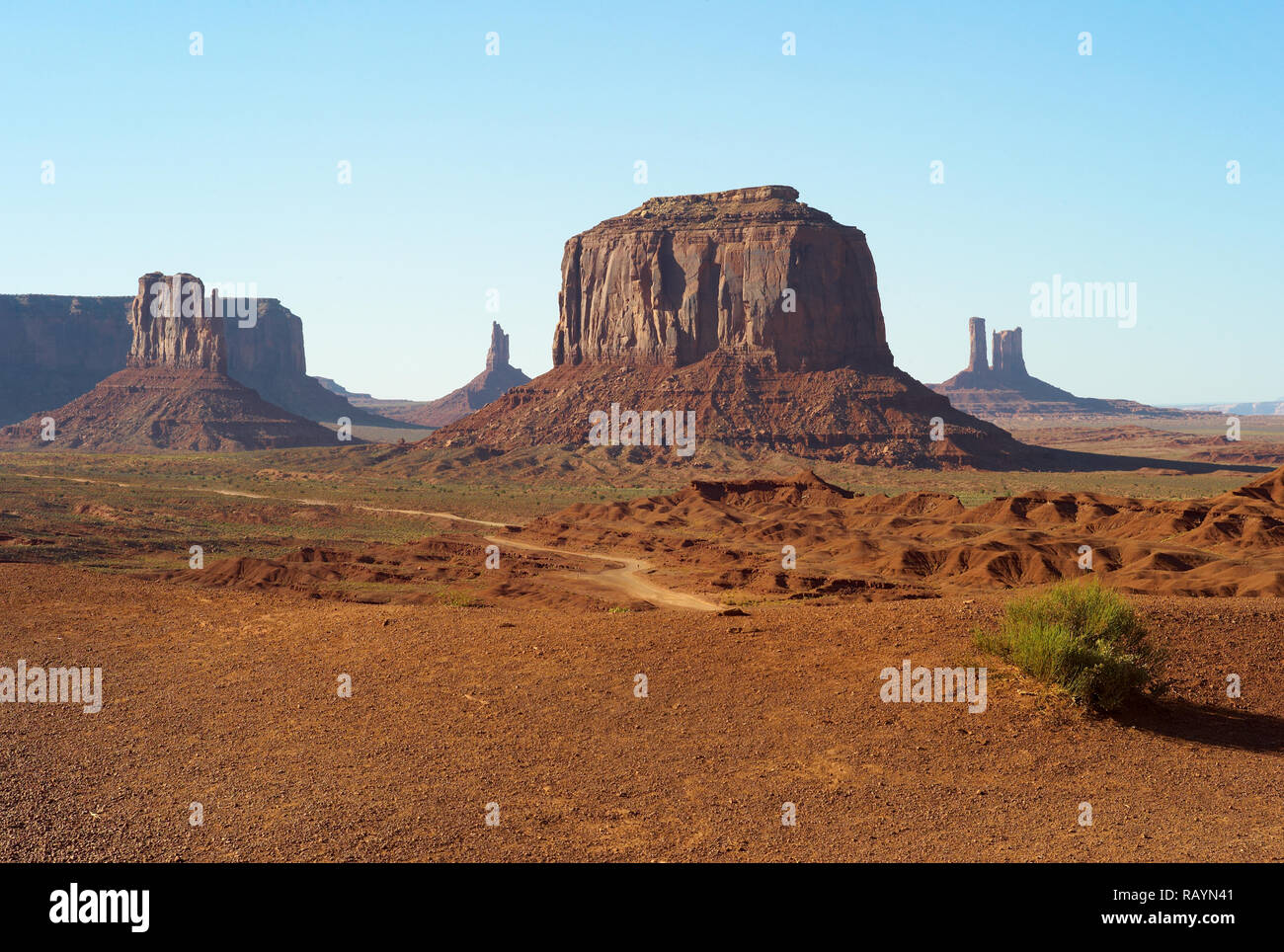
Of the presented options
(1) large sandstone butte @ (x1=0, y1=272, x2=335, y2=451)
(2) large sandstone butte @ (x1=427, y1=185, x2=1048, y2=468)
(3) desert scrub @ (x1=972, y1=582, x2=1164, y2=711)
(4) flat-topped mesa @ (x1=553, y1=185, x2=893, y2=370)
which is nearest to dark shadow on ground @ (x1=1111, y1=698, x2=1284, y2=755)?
(3) desert scrub @ (x1=972, y1=582, x2=1164, y2=711)

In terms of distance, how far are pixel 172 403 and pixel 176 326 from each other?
20801mm

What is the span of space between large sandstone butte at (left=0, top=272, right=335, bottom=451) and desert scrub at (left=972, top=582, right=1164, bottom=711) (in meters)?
137

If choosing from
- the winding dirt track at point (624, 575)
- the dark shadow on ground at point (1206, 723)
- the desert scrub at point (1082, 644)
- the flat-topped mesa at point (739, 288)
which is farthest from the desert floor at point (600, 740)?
the flat-topped mesa at point (739, 288)

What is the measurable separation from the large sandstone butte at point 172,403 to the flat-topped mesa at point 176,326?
0.49 ft

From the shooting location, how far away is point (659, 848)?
937cm

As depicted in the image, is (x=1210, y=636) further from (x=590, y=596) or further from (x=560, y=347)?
(x=560, y=347)

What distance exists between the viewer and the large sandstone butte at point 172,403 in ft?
469

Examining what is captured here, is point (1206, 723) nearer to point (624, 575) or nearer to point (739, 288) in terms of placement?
point (624, 575)

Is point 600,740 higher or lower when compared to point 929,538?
higher

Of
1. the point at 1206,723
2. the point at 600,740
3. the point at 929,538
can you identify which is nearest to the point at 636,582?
the point at 929,538

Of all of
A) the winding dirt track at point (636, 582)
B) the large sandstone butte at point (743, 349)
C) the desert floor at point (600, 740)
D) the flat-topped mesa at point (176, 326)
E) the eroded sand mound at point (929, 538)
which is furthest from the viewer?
the flat-topped mesa at point (176, 326)

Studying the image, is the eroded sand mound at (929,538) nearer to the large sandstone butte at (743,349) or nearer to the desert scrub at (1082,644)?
the desert scrub at (1082,644)

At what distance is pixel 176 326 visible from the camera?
16738 centimetres

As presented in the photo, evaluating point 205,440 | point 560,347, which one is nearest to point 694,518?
point 560,347
